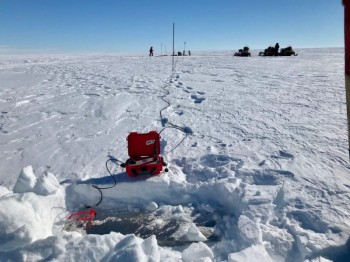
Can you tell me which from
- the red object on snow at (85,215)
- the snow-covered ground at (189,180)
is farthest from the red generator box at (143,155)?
the red object on snow at (85,215)

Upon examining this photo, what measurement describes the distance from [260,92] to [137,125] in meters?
4.43

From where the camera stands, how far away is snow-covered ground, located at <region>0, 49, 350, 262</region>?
2.25 m

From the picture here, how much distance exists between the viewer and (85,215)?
9.79 feet

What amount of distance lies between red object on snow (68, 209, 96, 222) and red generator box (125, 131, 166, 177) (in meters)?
0.65

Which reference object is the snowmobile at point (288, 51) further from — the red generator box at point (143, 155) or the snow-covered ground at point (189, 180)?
the red generator box at point (143, 155)

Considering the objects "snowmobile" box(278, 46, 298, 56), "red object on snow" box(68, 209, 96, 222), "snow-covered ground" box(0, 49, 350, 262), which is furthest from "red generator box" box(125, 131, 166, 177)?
"snowmobile" box(278, 46, 298, 56)

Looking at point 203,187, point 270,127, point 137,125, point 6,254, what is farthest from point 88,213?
point 270,127

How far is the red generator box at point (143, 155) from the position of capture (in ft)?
11.3

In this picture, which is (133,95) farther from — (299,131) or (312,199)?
(312,199)

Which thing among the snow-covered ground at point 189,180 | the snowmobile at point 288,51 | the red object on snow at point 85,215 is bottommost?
the red object on snow at point 85,215

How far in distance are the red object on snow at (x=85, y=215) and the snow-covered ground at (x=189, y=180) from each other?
0.08 metres

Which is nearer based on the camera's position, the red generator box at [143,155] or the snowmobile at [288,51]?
the red generator box at [143,155]

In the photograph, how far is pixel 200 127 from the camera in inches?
215

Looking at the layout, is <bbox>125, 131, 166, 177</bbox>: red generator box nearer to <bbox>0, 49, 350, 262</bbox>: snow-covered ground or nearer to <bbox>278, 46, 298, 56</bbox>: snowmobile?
<bbox>0, 49, 350, 262</bbox>: snow-covered ground
